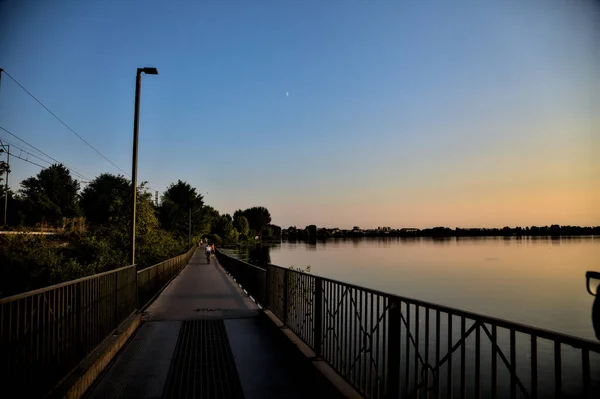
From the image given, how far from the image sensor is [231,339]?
852cm

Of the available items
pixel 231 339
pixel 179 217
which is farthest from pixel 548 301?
pixel 179 217

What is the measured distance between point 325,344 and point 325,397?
124 centimetres

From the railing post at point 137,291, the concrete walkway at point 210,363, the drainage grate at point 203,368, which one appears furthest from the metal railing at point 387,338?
the railing post at point 137,291

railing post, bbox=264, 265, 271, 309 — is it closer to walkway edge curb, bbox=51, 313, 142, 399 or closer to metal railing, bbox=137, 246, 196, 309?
metal railing, bbox=137, 246, 196, 309

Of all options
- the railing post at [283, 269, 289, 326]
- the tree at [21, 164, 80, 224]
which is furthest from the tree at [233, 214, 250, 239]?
the railing post at [283, 269, 289, 326]

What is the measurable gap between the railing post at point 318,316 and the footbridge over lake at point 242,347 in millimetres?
15

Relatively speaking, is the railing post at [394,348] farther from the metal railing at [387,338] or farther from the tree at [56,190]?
the tree at [56,190]

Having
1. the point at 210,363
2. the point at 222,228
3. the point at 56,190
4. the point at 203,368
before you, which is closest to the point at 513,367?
the point at 203,368

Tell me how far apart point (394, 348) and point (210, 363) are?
11.8 ft

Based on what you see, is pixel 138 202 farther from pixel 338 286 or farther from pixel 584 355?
pixel 584 355

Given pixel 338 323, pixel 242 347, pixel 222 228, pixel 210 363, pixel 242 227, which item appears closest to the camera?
pixel 338 323

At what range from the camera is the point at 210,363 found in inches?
271

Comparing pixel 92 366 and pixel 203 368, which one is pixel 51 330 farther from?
pixel 203 368

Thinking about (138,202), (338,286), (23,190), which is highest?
(23,190)
